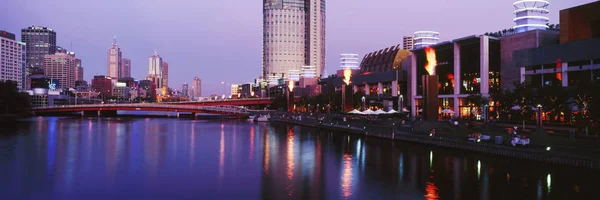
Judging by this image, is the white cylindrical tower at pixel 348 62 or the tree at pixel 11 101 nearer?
the tree at pixel 11 101

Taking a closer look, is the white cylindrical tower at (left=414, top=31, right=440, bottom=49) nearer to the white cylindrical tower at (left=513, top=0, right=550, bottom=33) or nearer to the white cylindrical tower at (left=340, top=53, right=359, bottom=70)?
the white cylindrical tower at (left=513, top=0, right=550, bottom=33)

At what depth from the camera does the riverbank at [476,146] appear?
29.9 metres

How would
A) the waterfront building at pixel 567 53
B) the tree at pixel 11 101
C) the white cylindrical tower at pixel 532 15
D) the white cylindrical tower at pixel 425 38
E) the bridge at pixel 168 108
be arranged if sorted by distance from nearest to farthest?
the waterfront building at pixel 567 53
the white cylindrical tower at pixel 532 15
the white cylindrical tower at pixel 425 38
the tree at pixel 11 101
the bridge at pixel 168 108

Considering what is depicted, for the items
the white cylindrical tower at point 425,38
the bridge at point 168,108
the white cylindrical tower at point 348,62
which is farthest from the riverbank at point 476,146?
the white cylindrical tower at point 348,62

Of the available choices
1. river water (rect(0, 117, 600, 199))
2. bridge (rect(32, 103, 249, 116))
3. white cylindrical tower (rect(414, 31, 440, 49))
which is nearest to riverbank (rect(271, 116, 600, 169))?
river water (rect(0, 117, 600, 199))

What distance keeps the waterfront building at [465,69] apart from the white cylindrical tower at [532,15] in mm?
5942

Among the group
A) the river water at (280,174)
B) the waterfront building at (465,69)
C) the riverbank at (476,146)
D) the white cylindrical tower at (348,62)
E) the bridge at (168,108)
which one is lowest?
the river water at (280,174)

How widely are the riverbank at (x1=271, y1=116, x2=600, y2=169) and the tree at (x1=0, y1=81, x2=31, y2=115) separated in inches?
3227

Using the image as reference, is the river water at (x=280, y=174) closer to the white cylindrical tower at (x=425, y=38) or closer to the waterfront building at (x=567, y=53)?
the waterfront building at (x=567, y=53)

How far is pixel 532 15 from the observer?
75.8 m

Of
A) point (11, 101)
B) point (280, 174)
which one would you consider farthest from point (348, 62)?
point (280, 174)

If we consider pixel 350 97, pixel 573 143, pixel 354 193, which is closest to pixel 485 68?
pixel 350 97

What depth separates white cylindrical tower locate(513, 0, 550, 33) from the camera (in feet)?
248

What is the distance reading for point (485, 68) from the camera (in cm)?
7488
